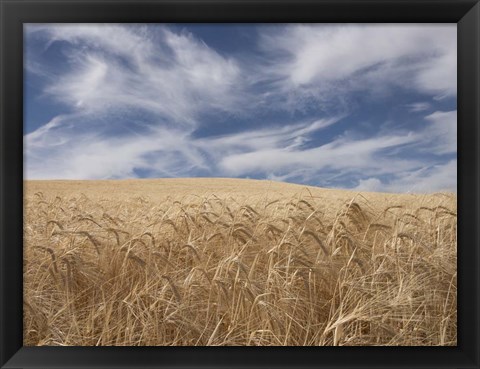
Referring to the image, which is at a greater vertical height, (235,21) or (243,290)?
(235,21)

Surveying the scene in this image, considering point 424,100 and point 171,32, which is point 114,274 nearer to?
point 171,32

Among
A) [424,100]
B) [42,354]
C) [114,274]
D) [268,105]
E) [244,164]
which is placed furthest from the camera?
[244,164]

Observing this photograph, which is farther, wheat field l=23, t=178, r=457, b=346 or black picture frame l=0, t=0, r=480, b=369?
wheat field l=23, t=178, r=457, b=346

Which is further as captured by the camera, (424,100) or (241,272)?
(424,100)

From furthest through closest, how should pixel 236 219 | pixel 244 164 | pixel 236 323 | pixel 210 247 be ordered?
pixel 244 164 → pixel 236 219 → pixel 210 247 → pixel 236 323

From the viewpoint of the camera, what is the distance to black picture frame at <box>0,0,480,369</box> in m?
1.18

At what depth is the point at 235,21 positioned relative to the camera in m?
1.25

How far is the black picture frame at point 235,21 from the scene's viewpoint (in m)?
1.18

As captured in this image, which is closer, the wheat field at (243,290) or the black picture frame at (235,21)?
the black picture frame at (235,21)

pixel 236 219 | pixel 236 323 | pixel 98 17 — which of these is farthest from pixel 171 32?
pixel 236 323

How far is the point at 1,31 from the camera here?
1.21 m

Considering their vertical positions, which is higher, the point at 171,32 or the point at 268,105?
the point at 171,32

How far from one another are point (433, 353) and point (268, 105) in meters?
2.02

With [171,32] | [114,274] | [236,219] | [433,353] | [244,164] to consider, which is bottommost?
[433,353]
